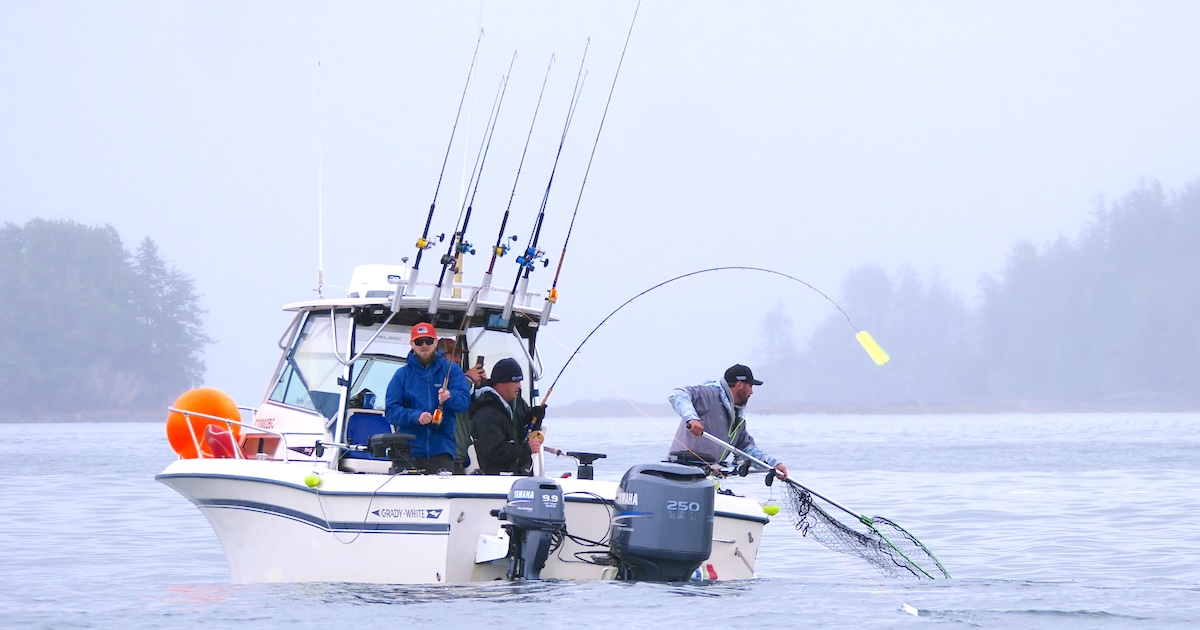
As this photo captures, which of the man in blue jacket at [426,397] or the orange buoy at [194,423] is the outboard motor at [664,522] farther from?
the orange buoy at [194,423]

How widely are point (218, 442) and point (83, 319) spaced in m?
116

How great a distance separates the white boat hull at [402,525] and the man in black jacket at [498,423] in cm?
60

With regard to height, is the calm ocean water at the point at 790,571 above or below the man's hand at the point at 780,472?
below

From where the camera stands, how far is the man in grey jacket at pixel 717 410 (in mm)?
11211

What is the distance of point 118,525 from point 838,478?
563 inches

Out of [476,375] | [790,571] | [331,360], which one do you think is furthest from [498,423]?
[790,571]

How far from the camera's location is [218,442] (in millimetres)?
11305

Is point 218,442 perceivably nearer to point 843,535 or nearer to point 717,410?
point 717,410

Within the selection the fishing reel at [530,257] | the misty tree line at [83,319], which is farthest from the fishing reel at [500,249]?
the misty tree line at [83,319]

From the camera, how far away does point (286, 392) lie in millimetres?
11555

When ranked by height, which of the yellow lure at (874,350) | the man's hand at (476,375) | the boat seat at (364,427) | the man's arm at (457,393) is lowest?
the boat seat at (364,427)

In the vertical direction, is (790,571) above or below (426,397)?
below

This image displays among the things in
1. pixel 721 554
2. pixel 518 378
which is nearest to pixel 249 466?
pixel 518 378

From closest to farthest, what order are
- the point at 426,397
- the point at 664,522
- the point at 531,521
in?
the point at 531,521 → the point at 664,522 → the point at 426,397
